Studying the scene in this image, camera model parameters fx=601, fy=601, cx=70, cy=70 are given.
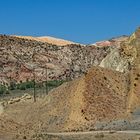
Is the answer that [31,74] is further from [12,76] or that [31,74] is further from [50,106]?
[50,106]

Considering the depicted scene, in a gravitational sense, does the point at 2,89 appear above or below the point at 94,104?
above

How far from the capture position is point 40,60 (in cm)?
12544

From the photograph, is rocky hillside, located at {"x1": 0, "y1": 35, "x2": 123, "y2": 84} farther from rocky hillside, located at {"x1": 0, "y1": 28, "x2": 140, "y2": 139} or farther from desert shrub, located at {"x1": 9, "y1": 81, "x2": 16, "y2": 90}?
rocky hillside, located at {"x1": 0, "y1": 28, "x2": 140, "y2": 139}

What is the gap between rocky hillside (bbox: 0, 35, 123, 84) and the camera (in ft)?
389

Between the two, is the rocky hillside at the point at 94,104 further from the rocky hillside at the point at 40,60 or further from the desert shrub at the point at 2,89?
the rocky hillside at the point at 40,60

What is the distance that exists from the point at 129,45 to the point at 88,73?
647 cm

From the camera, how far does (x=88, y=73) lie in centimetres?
4703

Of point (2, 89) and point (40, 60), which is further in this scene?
point (40, 60)

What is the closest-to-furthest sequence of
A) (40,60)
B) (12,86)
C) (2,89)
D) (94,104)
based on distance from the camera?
(94,104) < (2,89) < (12,86) < (40,60)

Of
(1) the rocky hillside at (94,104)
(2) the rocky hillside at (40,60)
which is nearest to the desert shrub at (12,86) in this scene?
(2) the rocky hillside at (40,60)

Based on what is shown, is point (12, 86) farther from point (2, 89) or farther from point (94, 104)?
point (94, 104)

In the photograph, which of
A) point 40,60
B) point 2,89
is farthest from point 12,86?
point 40,60

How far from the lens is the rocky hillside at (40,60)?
118 m

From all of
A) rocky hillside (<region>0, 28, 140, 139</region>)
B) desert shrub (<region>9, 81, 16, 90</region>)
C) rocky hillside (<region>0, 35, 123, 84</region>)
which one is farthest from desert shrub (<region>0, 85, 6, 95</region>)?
rocky hillside (<region>0, 28, 140, 139</region>)
